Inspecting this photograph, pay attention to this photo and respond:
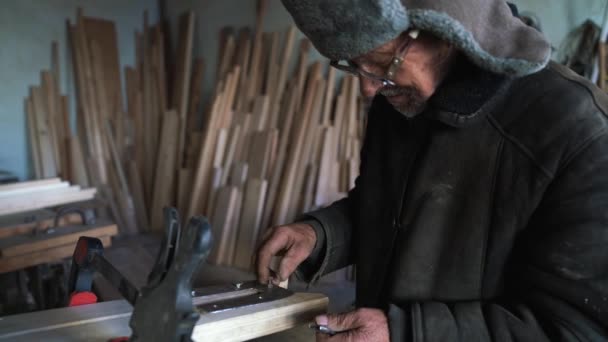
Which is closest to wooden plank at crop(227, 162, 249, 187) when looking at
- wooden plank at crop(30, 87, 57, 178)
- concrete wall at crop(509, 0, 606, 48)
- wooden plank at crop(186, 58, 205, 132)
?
wooden plank at crop(186, 58, 205, 132)

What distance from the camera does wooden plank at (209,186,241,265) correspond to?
388cm

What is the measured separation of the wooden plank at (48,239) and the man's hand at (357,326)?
1.81 m

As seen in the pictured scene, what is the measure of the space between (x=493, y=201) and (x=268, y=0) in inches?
146

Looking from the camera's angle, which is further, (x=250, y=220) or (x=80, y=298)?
(x=250, y=220)

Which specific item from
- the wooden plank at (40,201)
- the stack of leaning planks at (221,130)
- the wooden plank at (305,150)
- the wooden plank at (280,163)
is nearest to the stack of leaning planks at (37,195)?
the wooden plank at (40,201)

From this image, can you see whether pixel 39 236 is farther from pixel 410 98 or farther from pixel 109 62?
pixel 109 62

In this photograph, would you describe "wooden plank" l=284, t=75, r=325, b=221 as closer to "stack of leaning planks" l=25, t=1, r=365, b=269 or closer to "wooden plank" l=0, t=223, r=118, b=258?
"stack of leaning planks" l=25, t=1, r=365, b=269

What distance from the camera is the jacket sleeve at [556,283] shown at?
0.84 meters

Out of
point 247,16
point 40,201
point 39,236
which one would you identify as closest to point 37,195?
point 40,201

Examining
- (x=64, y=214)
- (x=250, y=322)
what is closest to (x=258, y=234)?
(x=64, y=214)

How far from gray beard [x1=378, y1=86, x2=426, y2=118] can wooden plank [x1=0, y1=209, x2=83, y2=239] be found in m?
2.11

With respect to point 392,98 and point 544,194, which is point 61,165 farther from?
point 544,194

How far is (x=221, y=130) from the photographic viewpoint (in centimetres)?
413

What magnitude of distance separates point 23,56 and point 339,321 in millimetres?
4835
